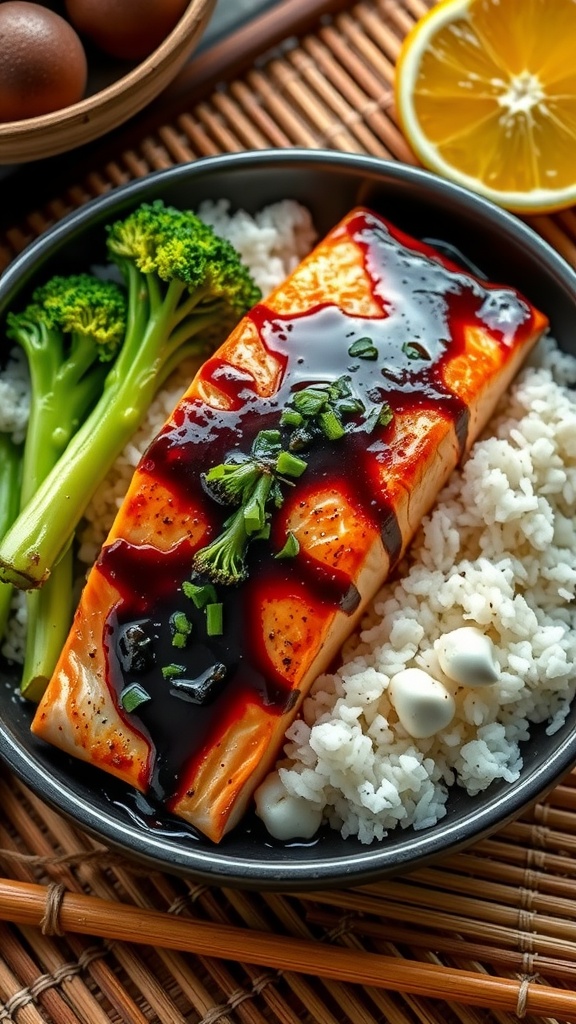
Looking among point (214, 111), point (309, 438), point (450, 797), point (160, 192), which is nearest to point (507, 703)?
point (450, 797)

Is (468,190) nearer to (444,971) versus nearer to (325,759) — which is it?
(325,759)

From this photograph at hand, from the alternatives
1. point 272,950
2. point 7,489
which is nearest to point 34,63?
point 7,489

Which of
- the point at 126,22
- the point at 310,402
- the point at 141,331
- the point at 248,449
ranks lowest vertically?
the point at 248,449

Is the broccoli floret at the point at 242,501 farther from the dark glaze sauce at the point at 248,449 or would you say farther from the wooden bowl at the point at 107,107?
the wooden bowl at the point at 107,107

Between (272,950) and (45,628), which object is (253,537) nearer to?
(45,628)

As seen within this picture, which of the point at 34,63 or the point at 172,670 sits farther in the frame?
the point at 34,63

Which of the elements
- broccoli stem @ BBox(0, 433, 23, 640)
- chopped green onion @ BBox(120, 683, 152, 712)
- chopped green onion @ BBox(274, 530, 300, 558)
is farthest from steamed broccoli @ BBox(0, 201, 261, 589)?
chopped green onion @ BBox(274, 530, 300, 558)
